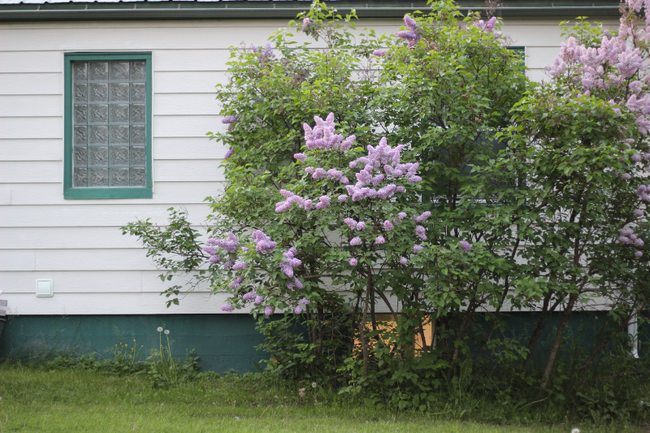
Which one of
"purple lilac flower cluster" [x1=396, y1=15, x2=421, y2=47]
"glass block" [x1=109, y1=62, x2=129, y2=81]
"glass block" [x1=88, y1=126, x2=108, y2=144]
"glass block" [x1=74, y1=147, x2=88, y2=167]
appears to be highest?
"glass block" [x1=109, y1=62, x2=129, y2=81]

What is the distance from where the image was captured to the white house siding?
6.00 metres

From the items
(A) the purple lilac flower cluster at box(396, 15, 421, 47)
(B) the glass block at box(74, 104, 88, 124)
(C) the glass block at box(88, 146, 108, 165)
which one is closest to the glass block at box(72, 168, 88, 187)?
(C) the glass block at box(88, 146, 108, 165)

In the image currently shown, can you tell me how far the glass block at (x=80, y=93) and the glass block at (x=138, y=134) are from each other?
2.33 feet

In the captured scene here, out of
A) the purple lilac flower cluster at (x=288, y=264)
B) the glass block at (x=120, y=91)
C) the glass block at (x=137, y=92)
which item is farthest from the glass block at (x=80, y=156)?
the purple lilac flower cluster at (x=288, y=264)

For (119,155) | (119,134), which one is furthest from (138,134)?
(119,155)

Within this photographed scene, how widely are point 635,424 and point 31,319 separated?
6511 mm

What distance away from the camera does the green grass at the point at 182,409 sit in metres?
4.14

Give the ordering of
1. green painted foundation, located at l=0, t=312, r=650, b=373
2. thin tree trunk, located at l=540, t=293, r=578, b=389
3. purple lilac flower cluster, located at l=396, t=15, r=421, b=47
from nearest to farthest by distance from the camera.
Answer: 1. purple lilac flower cluster, located at l=396, t=15, r=421, b=47
2. thin tree trunk, located at l=540, t=293, r=578, b=389
3. green painted foundation, located at l=0, t=312, r=650, b=373

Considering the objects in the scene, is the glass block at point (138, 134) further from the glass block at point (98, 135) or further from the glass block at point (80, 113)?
the glass block at point (80, 113)

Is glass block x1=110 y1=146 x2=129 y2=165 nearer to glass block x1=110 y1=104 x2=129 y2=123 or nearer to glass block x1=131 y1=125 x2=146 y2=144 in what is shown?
glass block x1=131 y1=125 x2=146 y2=144

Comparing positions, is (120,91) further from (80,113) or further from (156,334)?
(156,334)

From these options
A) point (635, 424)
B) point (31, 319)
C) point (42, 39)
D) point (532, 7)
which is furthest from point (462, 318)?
point (42, 39)

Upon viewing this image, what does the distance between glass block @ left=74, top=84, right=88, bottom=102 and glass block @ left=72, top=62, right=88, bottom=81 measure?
9 centimetres

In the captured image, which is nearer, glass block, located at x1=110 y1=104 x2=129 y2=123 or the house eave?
the house eave
